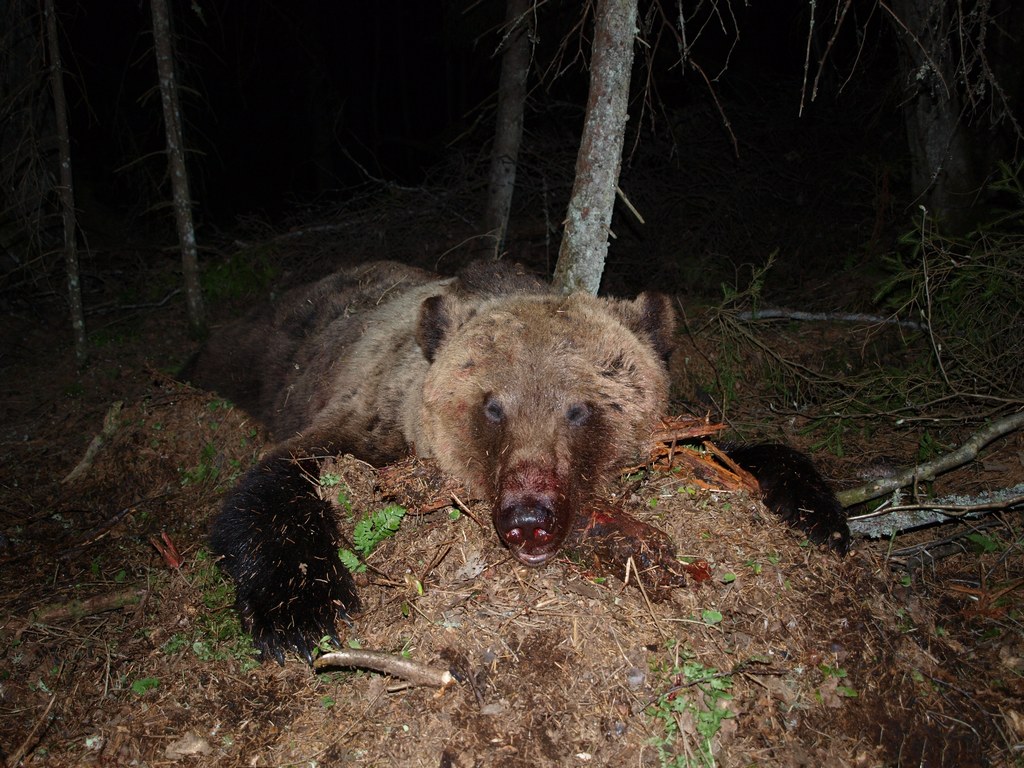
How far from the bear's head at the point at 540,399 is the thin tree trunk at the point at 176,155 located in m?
4.94

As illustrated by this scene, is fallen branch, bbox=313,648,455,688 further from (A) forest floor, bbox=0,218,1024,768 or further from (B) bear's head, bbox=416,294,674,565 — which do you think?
(B) bear's head, bbox=416,294,674,565

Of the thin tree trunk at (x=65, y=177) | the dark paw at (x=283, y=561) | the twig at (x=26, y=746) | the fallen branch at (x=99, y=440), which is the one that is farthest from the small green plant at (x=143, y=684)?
the thin tree trunk at (x=65, y=177)

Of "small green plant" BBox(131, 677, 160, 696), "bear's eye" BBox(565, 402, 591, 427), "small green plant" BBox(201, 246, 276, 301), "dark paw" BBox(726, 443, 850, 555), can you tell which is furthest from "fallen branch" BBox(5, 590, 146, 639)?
"small green plant" BBox(201, 246, 276, 301)

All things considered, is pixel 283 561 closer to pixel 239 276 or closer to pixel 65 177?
pixel 65 177

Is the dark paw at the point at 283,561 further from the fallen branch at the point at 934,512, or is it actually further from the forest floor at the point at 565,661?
the fallen branch at the point at 934,512

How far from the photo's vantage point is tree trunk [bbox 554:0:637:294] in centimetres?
401

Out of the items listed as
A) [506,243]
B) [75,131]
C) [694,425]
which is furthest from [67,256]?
[75,131]

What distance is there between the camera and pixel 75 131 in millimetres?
15789

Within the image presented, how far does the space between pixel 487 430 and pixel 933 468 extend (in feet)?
7.98

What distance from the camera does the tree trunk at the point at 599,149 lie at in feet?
→ 13.2

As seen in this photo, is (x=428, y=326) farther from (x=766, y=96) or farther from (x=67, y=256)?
(x=766, y=96)

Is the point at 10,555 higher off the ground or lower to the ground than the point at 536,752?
lower

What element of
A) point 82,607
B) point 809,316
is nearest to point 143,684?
point 82,607

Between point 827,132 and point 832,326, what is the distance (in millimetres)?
3576
